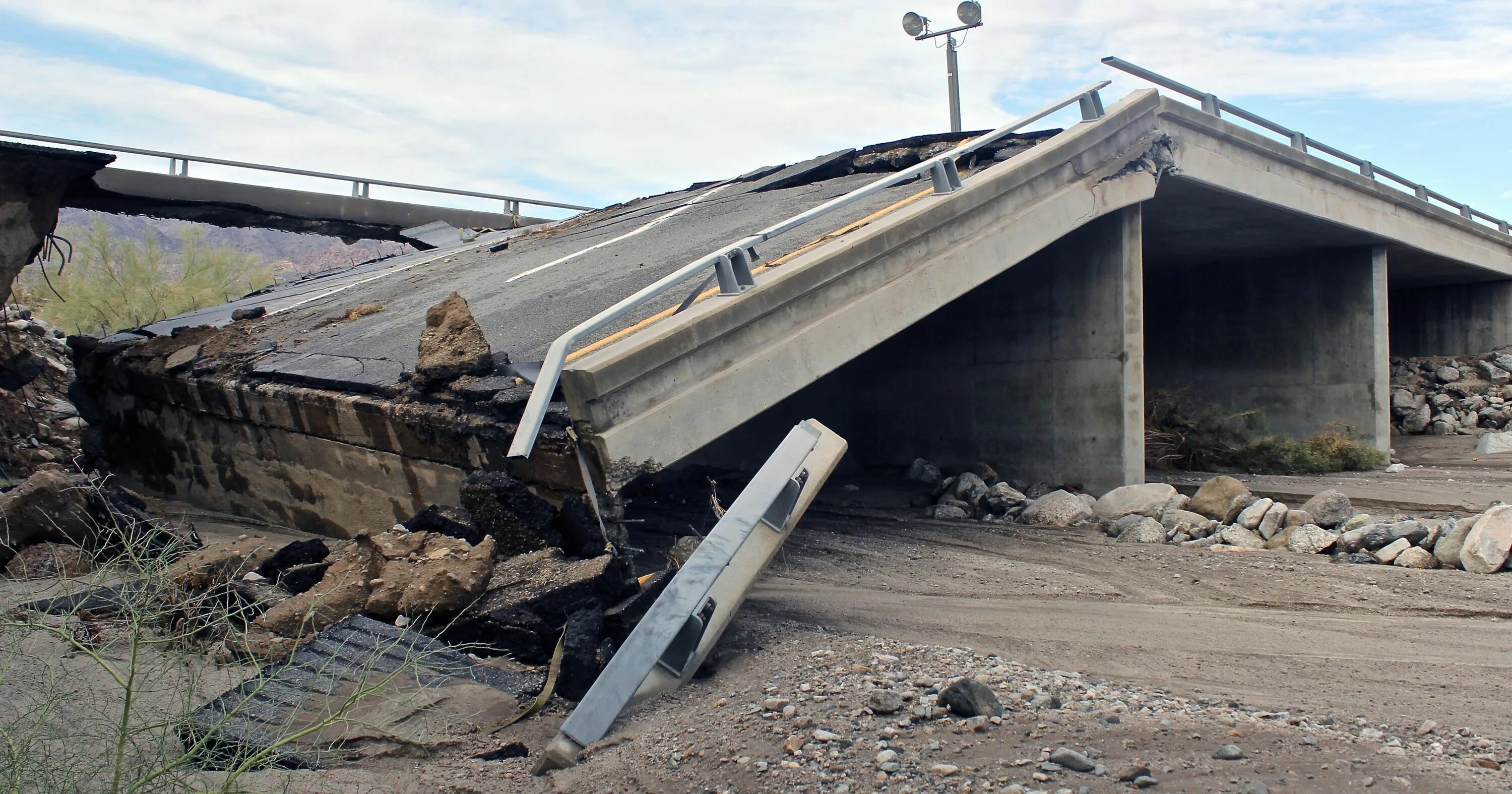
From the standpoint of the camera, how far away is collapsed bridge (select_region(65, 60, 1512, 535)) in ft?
20.1

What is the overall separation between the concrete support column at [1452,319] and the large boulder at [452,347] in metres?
20.7

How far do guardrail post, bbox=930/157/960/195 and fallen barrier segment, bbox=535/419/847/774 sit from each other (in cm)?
360

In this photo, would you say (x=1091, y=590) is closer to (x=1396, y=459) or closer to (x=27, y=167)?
(x=27, y=167)

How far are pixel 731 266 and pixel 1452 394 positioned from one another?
59.4ft

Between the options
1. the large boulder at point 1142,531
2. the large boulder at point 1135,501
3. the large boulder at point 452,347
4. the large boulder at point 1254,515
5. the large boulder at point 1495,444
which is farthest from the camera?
the large boulder at point 1495,444

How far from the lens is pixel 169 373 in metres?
9.65

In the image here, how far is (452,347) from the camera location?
21.4 feet

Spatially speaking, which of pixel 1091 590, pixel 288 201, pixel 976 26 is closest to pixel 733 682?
pixel 1091 590

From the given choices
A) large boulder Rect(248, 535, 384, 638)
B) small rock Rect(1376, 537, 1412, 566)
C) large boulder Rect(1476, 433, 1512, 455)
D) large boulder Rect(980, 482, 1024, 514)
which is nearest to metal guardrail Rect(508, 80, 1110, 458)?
large boulder Rect(248, 535, 384, 638)

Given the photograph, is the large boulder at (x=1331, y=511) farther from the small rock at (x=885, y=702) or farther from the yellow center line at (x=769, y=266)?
the small rock at (x=885, y=702)

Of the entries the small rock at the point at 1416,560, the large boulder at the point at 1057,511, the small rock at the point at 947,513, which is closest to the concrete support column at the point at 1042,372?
the large boulder at the point at 1057,511

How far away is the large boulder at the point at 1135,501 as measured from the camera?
29.6ft

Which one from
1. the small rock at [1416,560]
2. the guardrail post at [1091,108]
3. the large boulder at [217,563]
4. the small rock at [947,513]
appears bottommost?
the small rock at [947,513]

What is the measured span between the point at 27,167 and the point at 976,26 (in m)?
15.1
